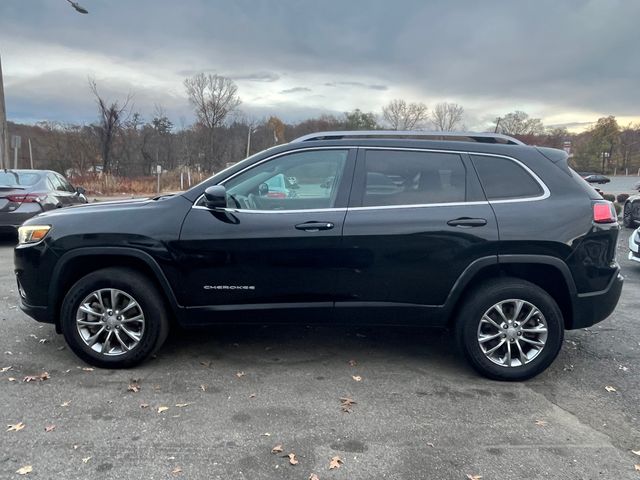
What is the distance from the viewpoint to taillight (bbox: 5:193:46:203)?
911cm

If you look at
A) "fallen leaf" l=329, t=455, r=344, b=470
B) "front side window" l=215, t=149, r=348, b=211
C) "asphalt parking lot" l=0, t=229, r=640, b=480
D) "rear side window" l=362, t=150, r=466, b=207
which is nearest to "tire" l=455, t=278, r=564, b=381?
"asphalt parking lot" l=0, t=229, r=640, b=480

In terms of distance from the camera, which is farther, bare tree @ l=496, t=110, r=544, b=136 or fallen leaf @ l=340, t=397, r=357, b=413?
bare tree @ l=496, t=110, r=544, b=136

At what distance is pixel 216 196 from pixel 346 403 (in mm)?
1781

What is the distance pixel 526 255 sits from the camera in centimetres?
377

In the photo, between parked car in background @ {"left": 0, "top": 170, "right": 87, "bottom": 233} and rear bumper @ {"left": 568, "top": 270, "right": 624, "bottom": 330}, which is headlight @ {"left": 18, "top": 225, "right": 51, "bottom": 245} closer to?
rear bumper @ {"left": 568, "top": 270, "right": 624, "bottom": 330}

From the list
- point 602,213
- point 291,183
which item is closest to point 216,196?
point 291,183

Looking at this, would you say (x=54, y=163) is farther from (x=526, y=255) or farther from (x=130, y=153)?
(x=526, y=255)

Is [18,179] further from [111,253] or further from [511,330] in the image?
[511,330]

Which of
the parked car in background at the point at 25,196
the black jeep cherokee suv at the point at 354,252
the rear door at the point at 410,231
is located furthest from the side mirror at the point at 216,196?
the parked car in background at the point at 25,196

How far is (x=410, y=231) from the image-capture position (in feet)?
12.3

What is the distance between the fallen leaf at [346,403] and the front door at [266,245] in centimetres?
73

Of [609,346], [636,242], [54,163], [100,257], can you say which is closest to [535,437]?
[609,346]

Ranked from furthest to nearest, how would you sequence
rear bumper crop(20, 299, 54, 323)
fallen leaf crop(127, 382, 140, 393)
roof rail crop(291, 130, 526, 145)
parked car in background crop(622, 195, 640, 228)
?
parked car in background crop(622, 195, 640, 228) < roof rail crop(291, 130, 526, 145) < rear bumper crop(20, 299, 54, 323) < fallen leaf crop(127, 382, 140, 393)

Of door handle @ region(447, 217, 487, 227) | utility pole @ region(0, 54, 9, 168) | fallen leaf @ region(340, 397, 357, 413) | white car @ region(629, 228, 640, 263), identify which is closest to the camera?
fallen leaf @ region(340, 397, 357, 413)
